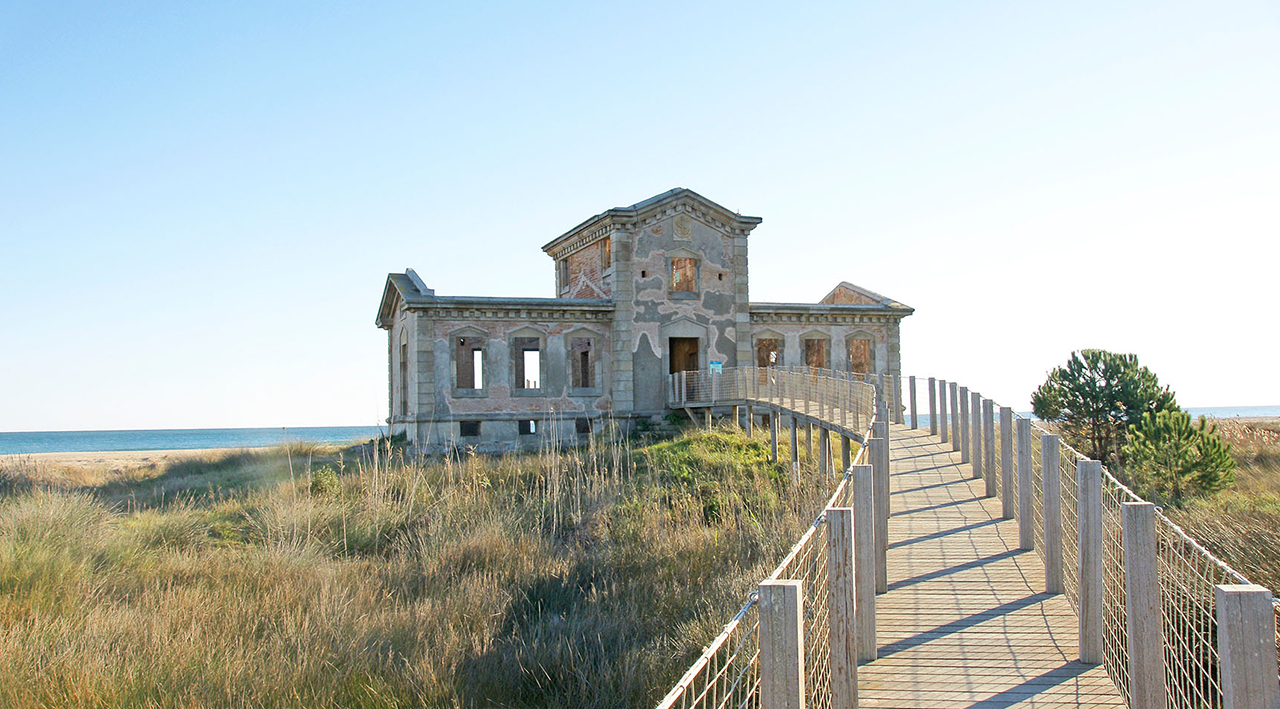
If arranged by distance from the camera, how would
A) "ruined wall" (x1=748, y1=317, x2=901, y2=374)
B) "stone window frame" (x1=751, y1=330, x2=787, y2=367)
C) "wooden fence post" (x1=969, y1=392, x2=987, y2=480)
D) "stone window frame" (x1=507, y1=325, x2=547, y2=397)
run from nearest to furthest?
"wooden fence post" (x1=969, y1=392, x2=987, y2=480) → "stone window frame" (x1=507, y1=325, x2=547, y2=397) → "stone window frame" (x1=751, y1=330, x2=787, y2=367) → "ruined wall" (x1=748, y1=317, x2=901, y2=374)

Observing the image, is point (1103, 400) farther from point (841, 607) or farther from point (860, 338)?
point (841, 607)

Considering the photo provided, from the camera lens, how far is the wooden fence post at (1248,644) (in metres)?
3.00

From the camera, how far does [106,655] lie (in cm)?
636

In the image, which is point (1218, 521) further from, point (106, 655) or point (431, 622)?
point (106, 655)

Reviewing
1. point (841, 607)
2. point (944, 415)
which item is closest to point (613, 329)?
point (944, 415)

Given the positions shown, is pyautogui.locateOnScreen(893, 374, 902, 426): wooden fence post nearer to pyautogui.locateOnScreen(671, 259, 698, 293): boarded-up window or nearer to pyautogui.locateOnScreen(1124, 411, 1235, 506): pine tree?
pyautogui.locateOnScreen(1124, 411, 1235, 506): pine tree

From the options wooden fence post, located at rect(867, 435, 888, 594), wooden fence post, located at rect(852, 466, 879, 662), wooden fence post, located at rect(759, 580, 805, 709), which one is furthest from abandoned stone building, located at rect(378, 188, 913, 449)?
wooden fence post, located at rect(759, 580, 805, 709)

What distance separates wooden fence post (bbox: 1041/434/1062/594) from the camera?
664 centimetres

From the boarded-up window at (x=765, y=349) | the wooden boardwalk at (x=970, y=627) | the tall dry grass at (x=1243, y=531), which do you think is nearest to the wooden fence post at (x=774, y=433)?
the boarded-up window at (x=765, y=349)

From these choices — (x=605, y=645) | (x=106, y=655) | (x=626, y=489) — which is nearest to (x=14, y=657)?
(x=106, y=655)

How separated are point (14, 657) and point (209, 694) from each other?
147 centimetres

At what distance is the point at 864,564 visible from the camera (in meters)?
5.32

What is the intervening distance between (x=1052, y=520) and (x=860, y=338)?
72.7 ft

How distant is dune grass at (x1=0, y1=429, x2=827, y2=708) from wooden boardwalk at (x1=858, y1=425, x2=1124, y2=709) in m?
1.36
